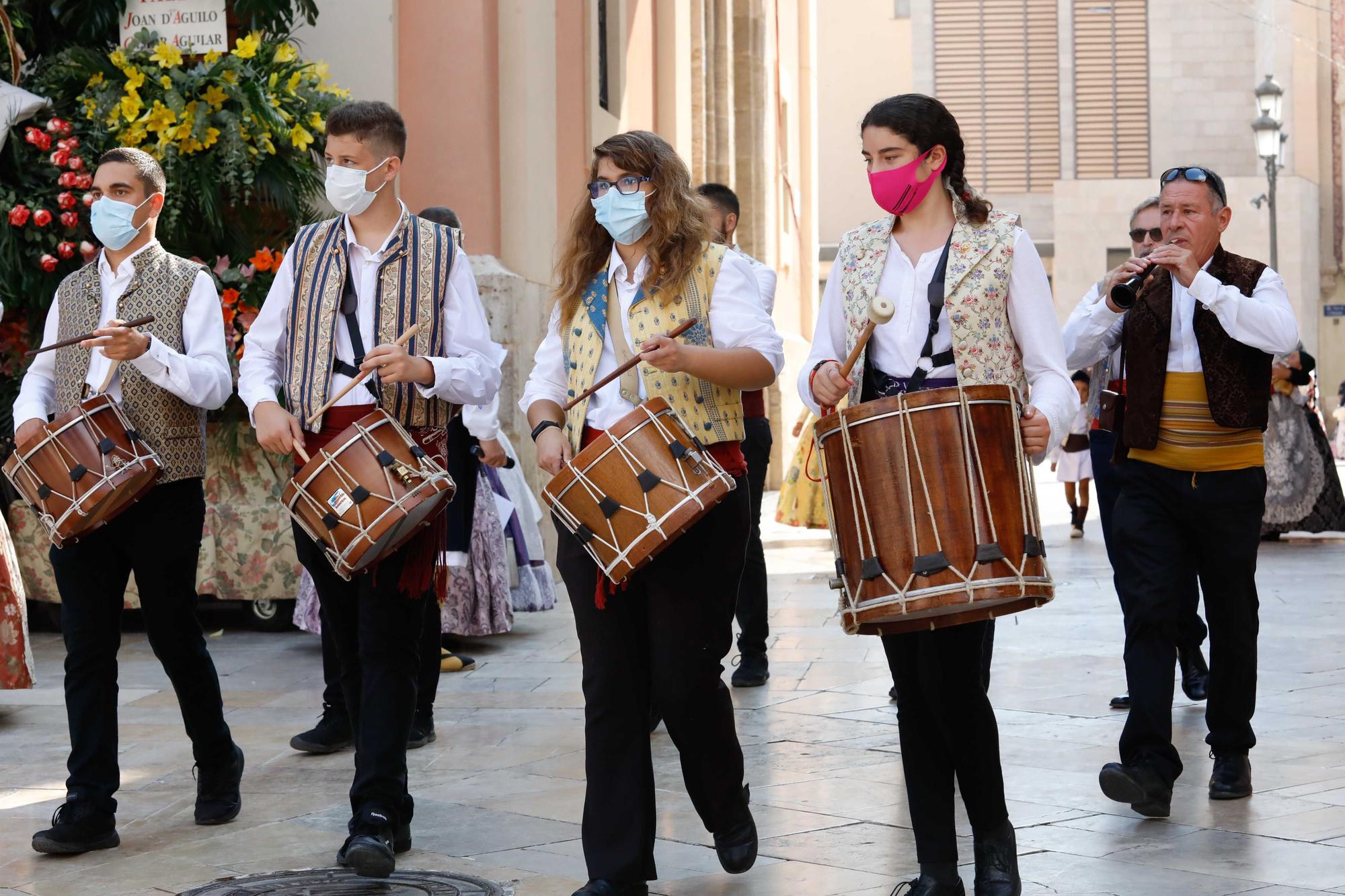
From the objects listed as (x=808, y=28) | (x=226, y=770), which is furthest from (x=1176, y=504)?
(x=808, y=28)

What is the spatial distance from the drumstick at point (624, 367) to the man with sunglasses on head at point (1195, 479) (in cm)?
159

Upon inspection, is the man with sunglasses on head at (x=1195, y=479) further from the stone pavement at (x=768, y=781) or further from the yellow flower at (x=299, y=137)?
the yellow flower at (x=299, y=137)

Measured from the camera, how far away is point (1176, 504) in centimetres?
530

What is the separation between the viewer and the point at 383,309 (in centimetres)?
484

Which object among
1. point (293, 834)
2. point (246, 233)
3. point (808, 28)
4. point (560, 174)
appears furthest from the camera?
point (808, 28)

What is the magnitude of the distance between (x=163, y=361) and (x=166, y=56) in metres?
4.76

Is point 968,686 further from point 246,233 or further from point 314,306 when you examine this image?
point 246,233

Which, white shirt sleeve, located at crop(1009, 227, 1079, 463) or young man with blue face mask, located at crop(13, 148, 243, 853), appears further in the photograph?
young man with blue face mask, located at crop(13, 148, 243, 853)

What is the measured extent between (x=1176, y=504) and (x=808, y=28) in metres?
24.5

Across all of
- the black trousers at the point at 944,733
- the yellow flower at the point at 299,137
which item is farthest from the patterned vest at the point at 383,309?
the yellow flower at the point at 299,137

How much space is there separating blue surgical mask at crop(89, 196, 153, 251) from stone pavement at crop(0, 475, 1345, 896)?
5.93ft

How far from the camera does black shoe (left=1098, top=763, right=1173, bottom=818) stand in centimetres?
497

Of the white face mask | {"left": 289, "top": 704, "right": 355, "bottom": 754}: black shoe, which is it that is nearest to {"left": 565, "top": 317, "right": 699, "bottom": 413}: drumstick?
the white face mask

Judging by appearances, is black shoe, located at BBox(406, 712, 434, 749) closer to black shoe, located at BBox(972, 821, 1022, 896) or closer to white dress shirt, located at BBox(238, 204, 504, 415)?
white dress shirt, located at BBox(238, 204, 504, 415)
